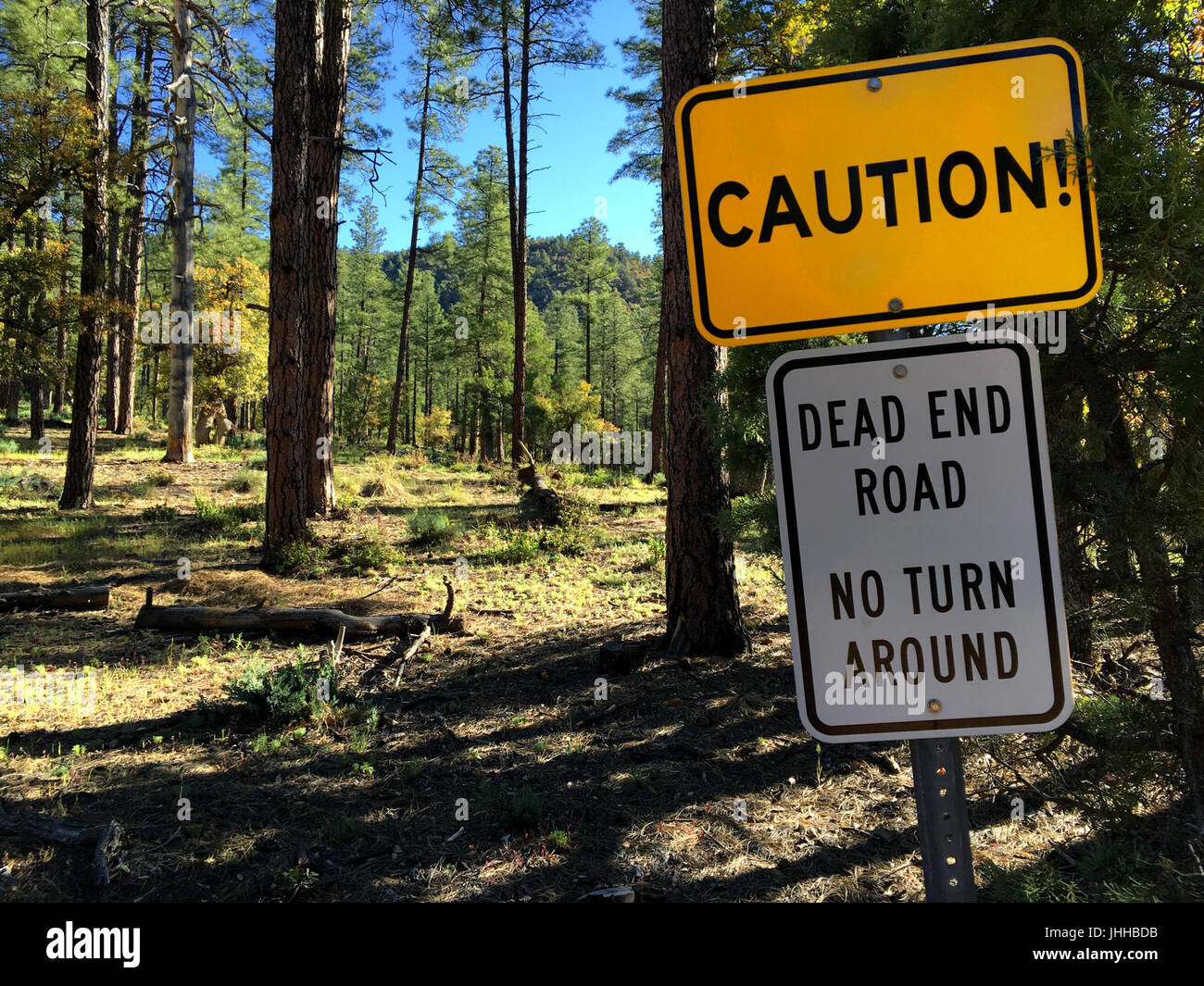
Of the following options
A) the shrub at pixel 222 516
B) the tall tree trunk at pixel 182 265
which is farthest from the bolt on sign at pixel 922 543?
the tall tree trunk at pixel 182 265

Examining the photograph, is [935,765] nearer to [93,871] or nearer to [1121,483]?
[1121,483]

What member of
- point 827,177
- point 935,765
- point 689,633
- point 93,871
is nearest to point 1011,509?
point 935,765

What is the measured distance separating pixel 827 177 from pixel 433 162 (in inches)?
1040

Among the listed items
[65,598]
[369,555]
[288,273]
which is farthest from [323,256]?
[65,598]

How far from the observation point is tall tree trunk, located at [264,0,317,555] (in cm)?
959

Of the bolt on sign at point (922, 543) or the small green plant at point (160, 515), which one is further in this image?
the small green plant at point (160, 515)

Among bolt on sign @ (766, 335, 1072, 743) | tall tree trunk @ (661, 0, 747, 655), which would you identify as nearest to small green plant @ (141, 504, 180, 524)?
tall tree trunk @ (661, 0, 747, 655)

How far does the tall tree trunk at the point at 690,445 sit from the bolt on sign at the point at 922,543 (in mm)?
4548

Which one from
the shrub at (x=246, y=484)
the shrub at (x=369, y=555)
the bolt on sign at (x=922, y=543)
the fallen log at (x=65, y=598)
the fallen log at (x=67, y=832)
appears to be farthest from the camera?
the shrub at (x=246, y=484)

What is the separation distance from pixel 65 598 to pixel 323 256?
23.4 ft

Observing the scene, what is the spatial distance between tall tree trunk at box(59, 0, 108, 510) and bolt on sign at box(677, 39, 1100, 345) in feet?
46.6

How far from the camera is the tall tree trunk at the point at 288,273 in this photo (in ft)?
31.5

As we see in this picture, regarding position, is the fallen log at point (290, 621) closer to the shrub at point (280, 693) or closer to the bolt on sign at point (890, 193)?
the shrub at point (280, 693)

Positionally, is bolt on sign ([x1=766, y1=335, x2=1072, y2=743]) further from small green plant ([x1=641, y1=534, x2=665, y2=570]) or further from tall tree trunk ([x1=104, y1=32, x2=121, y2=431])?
tall tree trunk ([x1=104, y1=32, x2=121, y2=431])
